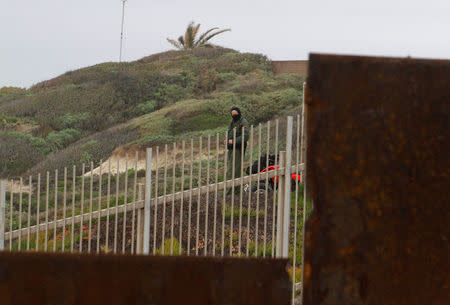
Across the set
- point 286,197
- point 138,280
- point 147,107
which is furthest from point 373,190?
point 147,107

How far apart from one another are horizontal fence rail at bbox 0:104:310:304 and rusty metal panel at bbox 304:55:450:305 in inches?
105

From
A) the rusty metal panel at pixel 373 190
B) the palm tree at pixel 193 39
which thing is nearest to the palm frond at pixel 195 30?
the palm tree at pixel 193 39

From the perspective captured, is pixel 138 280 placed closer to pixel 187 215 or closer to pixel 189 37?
pixel 187 215

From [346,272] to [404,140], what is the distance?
259mm

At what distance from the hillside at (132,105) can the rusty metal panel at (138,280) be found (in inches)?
646

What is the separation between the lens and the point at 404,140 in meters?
1.09

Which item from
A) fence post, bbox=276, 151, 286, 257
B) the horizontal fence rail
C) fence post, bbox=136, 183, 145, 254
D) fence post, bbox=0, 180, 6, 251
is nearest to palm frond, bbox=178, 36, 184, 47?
the horizontal fence rail

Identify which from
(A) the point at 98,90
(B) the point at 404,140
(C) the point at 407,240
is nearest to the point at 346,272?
(C) the point at 407,240

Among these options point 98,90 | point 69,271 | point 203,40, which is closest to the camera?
point 69,271

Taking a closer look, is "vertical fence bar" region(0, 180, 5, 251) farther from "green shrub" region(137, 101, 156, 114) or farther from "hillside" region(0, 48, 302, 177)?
"green shrub" region(137, 101, 156, 114)

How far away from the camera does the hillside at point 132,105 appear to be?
765 inches

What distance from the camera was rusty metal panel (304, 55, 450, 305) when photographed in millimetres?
1075

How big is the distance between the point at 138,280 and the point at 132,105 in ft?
84.1

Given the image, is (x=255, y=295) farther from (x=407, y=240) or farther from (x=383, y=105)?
(x=383, y=105)
